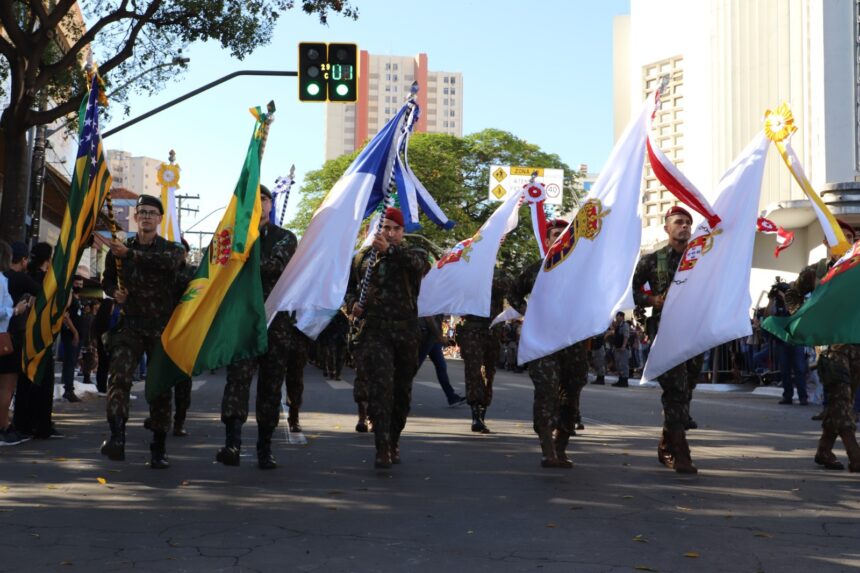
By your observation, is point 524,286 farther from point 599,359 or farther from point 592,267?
point 599,359

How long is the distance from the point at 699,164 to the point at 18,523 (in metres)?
41.4

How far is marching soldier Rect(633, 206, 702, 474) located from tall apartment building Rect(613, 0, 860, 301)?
25.7m

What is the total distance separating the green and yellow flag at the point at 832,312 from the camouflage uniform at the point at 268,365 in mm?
3995

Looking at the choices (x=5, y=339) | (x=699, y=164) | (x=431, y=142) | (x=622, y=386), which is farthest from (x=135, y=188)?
(x=5, y=339)

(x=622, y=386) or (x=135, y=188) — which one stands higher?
(x=135, y=188)

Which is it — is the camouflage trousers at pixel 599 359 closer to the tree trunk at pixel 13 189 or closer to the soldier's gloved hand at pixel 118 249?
the tree trunk at pixel 13 189

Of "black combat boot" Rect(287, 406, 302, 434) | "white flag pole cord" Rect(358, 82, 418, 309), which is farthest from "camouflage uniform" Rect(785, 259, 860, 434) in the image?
"black combat boot" Rect(287, 406, 302, 434)

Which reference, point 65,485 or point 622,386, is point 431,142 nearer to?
point 622,386

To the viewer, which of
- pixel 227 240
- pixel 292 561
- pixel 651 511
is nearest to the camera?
pixel 292 561

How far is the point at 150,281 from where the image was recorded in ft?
27.7

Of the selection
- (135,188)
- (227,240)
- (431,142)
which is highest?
(135,188)

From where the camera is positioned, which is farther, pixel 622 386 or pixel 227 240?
pixel 622 386

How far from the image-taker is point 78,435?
1114cm

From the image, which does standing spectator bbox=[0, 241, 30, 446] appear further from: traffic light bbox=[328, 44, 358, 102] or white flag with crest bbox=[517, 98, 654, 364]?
→ traffic light bbox=[328, 44, 358, 102]
